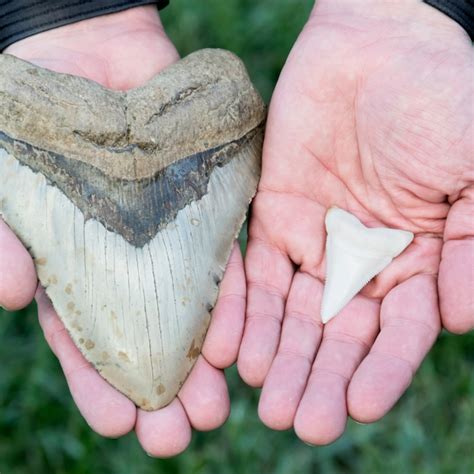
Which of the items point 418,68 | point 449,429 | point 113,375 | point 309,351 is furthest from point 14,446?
point 418,68

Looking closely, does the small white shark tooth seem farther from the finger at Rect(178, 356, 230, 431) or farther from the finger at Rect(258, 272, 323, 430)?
the finger at Rect(178, 356, 230, 431)

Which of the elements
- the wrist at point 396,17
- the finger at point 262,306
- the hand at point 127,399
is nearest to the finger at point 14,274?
the hand at point 127,399

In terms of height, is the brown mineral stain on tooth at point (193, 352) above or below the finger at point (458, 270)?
below

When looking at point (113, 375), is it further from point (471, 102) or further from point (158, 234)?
point (471, 102)

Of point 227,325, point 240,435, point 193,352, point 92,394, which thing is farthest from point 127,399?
point 240,435

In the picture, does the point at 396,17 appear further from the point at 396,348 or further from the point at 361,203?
the point at 396,348

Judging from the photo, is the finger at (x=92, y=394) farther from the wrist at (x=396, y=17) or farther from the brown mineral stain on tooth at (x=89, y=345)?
the wrist at (x=396, y=17)
